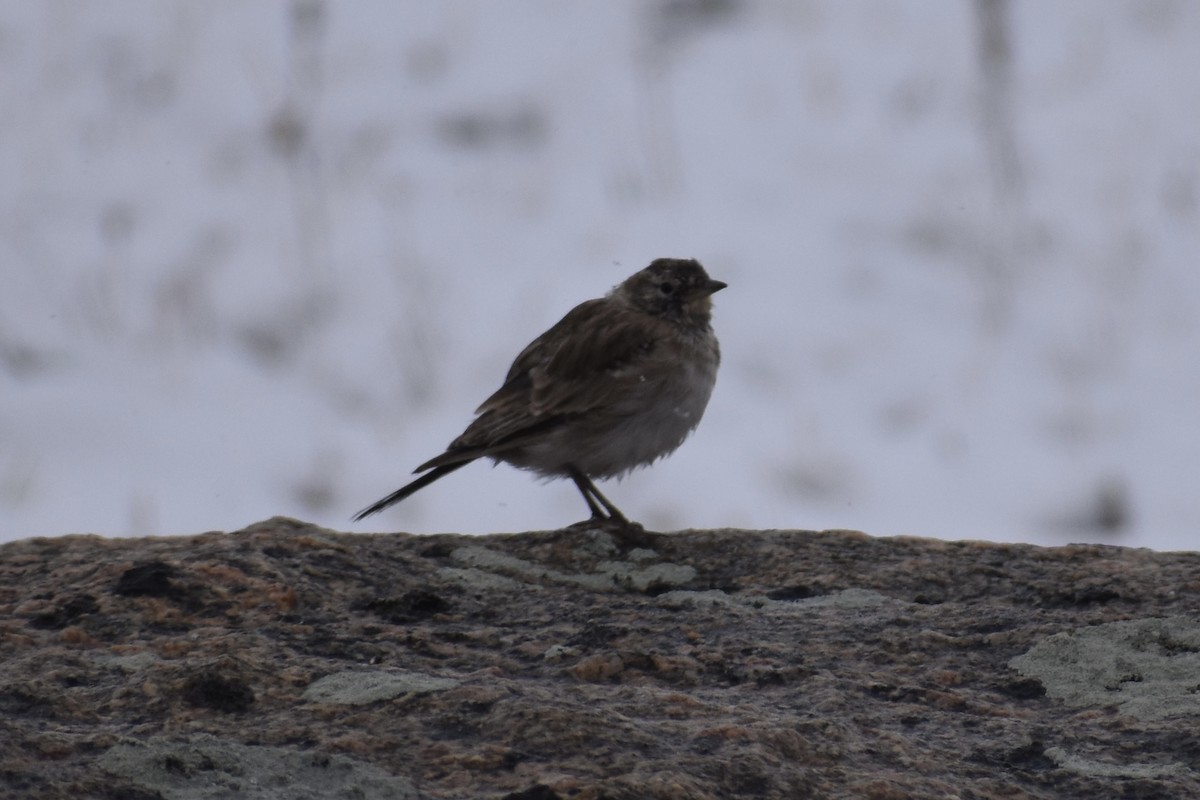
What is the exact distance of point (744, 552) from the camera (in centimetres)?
405

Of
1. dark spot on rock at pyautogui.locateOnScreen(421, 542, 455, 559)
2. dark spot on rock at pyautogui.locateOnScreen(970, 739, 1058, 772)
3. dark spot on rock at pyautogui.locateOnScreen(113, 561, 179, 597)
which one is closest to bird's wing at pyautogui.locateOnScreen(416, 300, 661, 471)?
dark spot on rock at pyautogui.locateOnScreen(421, 542, 455, 559)

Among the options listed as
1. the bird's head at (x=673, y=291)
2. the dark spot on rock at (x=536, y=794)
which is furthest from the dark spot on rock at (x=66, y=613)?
the bird's head at (x=673, y=291)

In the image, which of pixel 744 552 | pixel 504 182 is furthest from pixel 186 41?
pixel 744 552

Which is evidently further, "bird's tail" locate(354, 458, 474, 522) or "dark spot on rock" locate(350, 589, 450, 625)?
"bird's tail" locate(354, 458, 474, 522)

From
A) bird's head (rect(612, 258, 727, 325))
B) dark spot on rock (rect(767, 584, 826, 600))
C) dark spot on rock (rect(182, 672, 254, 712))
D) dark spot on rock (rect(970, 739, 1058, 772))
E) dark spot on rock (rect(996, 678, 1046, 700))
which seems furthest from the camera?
bird's head (rect(612, 258, 727, 325))

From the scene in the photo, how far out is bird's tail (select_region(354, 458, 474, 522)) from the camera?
474cm

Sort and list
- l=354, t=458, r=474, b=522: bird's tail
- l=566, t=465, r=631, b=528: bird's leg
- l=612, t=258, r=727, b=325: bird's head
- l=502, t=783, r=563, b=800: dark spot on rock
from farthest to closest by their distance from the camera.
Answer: l=612, t=258, r=727, b=325: bird's head, l=566, t=465, r=631, b=528: bird's leg, l=354, t=458, r=474, b=522: bird's tail, l=502, t=783, r=563, b=800: dark spot on rock

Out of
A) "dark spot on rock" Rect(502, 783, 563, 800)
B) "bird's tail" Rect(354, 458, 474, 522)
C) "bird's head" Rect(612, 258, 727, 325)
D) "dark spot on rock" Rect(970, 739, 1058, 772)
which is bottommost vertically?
"dark spot on rock" Rect(502, 783, 563, 800)

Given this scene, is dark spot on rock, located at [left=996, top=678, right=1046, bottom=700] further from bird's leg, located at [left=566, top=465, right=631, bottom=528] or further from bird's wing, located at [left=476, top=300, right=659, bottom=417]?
bird's wing, located at [left=476, top=300, right=659, bottom=417]

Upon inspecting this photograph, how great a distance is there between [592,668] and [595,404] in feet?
7.24

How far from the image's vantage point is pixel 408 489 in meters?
4.82

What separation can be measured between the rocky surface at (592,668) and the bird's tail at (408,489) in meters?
0.64

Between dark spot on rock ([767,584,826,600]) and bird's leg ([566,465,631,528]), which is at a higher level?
bird's leg ([566,465,631,528])

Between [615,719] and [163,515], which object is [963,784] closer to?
[615,719]
